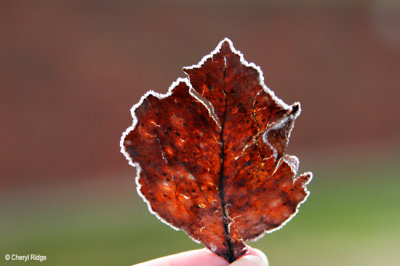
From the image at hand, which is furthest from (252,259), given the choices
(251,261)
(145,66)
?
(145,66)

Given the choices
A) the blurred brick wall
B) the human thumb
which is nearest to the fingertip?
the human thumb

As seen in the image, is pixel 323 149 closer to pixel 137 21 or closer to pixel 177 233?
pixel 137 21

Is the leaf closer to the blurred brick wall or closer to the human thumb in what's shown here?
the human thumb

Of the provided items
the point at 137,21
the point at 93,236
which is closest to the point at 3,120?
the point at 137,21

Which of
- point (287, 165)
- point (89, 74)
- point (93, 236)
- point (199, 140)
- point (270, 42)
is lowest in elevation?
point (287, 165)

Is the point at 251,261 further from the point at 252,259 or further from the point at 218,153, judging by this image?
the point at 218,153
